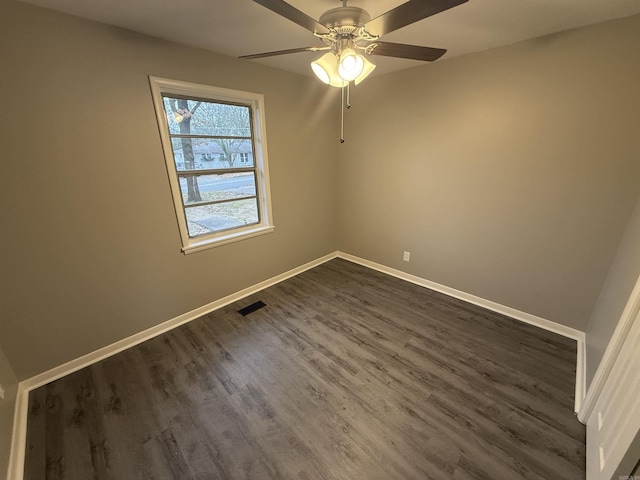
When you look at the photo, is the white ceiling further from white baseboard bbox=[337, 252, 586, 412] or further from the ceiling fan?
white baseboard bbox=[337, 252, 586, 412]

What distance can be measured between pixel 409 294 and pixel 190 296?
7.56ft

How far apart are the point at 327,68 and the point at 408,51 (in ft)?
1.56

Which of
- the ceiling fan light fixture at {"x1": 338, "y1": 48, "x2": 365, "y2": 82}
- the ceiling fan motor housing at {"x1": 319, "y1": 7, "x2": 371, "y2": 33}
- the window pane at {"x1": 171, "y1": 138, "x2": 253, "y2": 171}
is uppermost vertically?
the ceiling fan motor housing at {"x1": 319, "y1": 7, "x2": 371, "y2": 33}

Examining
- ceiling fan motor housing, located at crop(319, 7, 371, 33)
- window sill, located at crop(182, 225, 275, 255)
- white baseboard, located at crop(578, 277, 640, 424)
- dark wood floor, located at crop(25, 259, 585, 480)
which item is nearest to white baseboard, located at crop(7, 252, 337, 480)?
dark wood floor, located at crop(25, 259, 585, 480)

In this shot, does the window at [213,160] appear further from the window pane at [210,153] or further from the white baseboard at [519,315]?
the white baseboard at [519,315]

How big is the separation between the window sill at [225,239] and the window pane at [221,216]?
0.31ft

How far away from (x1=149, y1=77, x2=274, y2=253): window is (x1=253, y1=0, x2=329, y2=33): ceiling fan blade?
4.38 feet

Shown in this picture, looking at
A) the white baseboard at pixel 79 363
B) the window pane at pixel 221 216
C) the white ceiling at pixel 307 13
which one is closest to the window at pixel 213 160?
the window pane at pixel 221 216

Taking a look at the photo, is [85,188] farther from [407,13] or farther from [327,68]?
[407,13]

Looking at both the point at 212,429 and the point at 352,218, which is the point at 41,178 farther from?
the point at 352,218

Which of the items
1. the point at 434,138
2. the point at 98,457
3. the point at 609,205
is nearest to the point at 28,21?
the point at 98,457

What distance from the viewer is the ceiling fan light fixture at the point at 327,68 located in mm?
1449

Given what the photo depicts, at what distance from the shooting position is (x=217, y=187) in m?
2.57

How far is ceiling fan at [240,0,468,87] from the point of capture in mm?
1053
